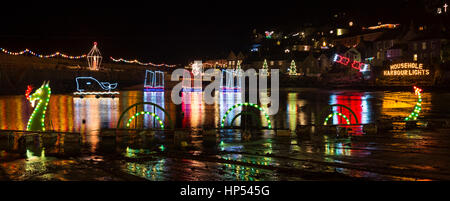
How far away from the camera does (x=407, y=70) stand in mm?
57219

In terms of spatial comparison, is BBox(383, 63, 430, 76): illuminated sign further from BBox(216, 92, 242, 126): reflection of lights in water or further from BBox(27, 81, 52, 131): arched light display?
BBox(27, 81, 52, 131): arched light display

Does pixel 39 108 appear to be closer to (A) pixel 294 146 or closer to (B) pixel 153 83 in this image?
(A) pixel 294 146

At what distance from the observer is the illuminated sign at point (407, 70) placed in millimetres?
55009

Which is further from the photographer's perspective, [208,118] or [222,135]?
[208,118]

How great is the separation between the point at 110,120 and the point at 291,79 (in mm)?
65810

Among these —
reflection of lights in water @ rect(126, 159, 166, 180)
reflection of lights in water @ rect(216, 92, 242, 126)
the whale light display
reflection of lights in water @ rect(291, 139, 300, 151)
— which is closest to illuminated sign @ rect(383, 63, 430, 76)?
reflection of lights in water @ rect(216, 92, 242, 126)

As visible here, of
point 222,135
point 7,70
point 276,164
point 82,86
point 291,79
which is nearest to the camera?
point 276,164

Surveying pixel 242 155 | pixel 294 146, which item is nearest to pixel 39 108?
pixel 242 155

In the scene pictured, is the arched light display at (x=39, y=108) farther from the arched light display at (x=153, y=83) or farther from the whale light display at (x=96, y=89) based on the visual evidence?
the arched light display at (x=153, y=83)

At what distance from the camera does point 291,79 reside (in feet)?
279
